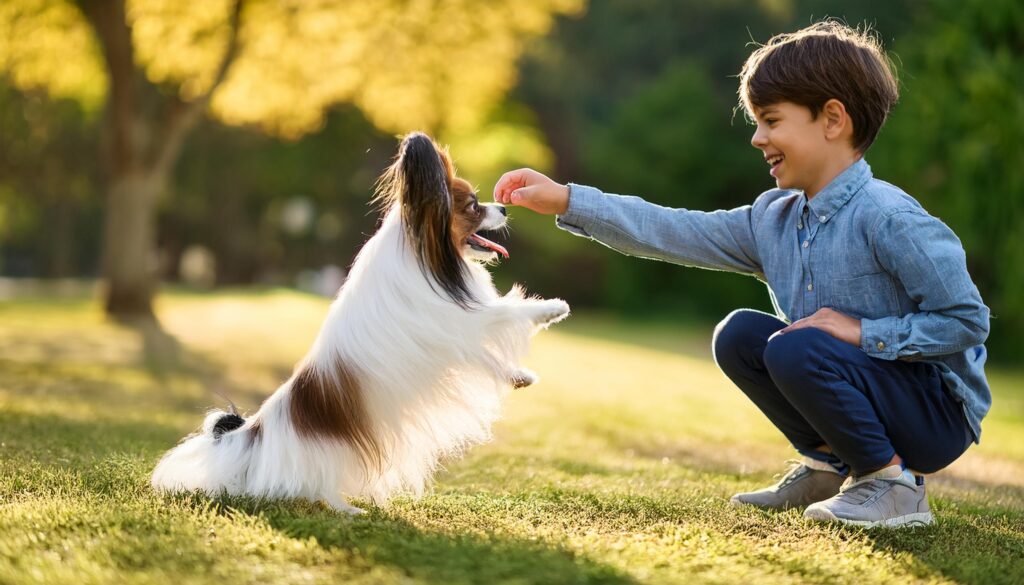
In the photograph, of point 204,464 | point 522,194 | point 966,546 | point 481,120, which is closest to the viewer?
point 966,546

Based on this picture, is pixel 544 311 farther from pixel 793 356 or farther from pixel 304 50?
pixel 304 50

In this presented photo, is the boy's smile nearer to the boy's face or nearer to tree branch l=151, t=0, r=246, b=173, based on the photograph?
the boy's face

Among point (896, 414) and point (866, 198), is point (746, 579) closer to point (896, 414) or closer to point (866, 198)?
point (896, 414)

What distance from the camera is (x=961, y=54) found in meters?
15.0

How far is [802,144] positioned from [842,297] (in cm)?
52

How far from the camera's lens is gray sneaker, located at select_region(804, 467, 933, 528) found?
320 centimetres

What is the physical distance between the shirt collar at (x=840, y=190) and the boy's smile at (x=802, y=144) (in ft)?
0.12

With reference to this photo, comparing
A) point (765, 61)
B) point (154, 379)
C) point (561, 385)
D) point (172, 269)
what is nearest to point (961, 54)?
point (561, 385)

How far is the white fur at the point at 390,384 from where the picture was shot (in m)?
3.13

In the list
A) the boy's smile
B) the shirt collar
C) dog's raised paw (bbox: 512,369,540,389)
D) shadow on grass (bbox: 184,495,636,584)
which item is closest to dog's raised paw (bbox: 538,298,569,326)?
dog's raised paw (bbox: 512,369,540,389)

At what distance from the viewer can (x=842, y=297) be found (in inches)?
132

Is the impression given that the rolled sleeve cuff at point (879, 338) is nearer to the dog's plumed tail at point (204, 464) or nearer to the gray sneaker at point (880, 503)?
the gray sneaker at point (880, 503)

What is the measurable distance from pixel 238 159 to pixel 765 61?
25.8 meters

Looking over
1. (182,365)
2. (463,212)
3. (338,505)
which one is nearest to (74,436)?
(338,505)
